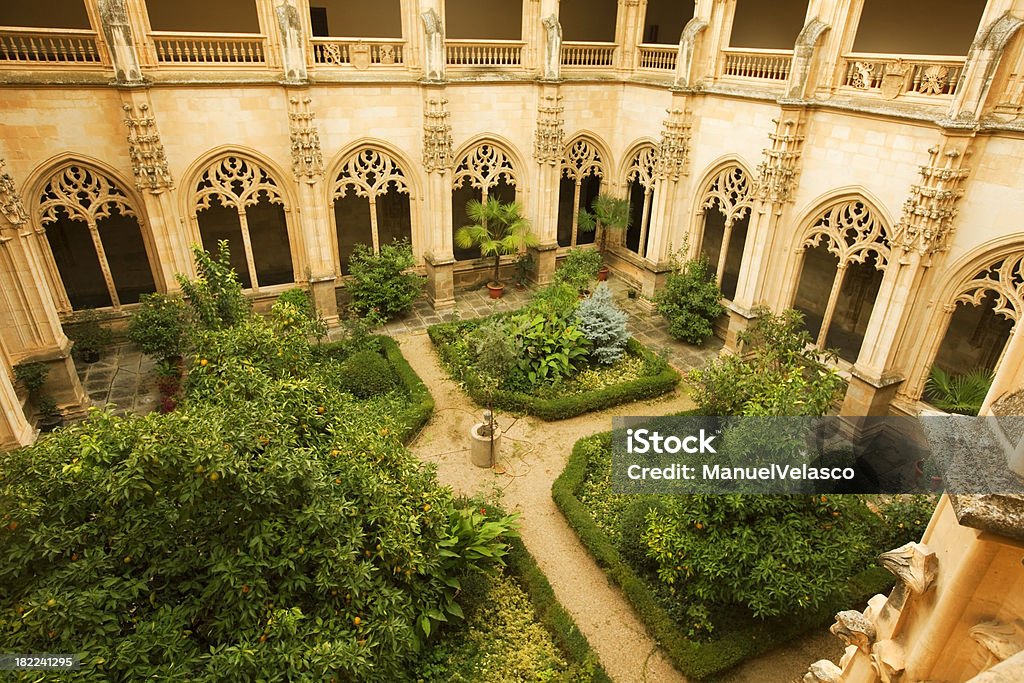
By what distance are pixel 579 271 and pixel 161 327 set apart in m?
10.1

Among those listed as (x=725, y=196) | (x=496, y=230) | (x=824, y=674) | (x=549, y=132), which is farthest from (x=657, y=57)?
(x=824, y=674)

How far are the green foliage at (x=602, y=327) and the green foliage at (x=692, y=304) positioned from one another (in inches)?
72.5

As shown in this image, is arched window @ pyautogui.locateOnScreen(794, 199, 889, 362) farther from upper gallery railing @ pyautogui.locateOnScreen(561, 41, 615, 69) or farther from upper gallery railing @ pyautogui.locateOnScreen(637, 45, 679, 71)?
upper gallery railing @ pyautogui.locateOnScreen(561, 41, 615, 69)

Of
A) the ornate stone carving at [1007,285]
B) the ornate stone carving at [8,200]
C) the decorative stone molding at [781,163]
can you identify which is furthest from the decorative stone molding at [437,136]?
the ornate stone carving at [1007,285]

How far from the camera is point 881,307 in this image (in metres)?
11.5

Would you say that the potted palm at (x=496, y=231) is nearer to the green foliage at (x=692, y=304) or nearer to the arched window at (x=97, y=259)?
the green foliage at (x=692, y=304)

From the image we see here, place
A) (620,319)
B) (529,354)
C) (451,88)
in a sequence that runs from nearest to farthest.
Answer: (529,354)
(620,319)
(451,88)

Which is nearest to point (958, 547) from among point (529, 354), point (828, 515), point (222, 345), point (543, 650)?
point (828, 515)

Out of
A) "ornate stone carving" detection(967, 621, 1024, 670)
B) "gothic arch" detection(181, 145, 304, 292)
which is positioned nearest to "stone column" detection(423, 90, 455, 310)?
"gothic arch" detection(181, 145, 304, 292)

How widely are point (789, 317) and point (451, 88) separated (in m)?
9.97

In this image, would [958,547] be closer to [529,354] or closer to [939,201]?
[939,201]

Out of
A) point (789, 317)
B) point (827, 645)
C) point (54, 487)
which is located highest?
point (54, 487)

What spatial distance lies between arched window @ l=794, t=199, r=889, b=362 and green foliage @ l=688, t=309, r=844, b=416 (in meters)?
1.78

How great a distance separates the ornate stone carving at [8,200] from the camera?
1064 centimetres
